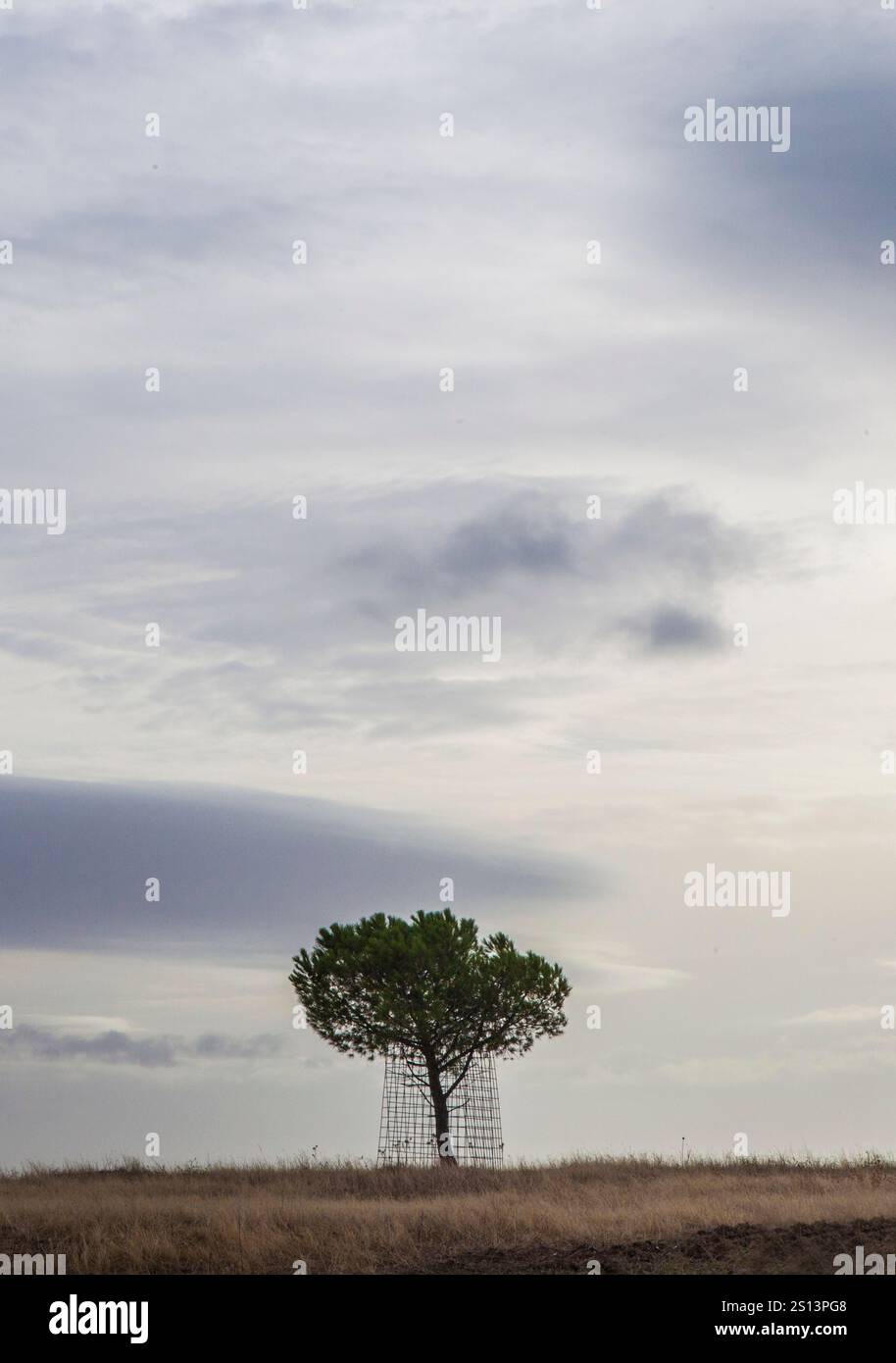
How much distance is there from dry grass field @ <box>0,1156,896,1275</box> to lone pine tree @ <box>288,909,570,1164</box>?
21.1 ft

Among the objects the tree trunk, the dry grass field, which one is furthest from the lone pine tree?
the dry grass field

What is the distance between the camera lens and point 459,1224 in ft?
72.6

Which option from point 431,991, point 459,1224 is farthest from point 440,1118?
point 459,1224

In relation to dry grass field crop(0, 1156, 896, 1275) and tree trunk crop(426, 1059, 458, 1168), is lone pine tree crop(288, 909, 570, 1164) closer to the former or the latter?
tree trunk crop(426, 1059, 458, 1168)

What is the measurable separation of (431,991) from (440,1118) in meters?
3.55

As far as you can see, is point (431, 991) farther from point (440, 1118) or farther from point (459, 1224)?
point (459, 1224)

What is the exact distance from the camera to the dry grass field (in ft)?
62.1

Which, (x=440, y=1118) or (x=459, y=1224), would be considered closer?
(x=459, y=1224)
